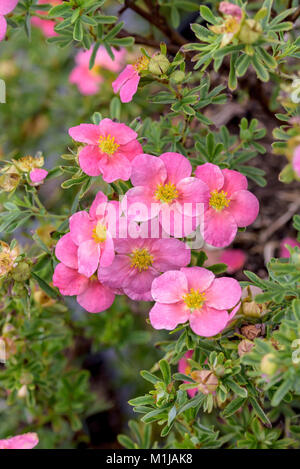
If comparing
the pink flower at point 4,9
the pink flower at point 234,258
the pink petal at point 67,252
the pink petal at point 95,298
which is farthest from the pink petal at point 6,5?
the pink flower at point 234,258

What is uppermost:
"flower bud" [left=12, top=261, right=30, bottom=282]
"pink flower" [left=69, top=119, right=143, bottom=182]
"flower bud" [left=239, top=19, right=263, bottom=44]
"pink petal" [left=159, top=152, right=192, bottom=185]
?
"flower bud" [left=239, top=19, right=263, bottom=44]

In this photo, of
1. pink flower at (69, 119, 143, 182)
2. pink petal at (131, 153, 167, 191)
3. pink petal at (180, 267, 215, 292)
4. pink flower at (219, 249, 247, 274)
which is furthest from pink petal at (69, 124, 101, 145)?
pink flower at (219, 249, 247, 274)

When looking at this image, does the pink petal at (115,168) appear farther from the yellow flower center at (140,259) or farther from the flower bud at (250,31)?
the flower bud at (250,31)

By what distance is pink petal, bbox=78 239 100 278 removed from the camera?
95 centimetres

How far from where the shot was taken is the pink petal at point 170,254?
0.95 m

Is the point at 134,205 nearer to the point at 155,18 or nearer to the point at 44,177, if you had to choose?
the point at 44,177

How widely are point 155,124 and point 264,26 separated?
0.42m

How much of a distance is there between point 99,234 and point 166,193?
0.15 meters

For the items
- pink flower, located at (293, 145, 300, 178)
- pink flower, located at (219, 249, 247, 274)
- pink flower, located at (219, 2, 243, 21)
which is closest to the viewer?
pink flower, located at (293, 145, 300, 178)

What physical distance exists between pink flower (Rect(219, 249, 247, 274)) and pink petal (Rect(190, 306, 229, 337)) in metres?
0.89

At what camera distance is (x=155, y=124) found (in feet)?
4.20

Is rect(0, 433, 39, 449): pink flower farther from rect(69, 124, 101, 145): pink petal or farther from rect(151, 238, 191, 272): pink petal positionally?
rect(69, 124, 101, 145): pink petal

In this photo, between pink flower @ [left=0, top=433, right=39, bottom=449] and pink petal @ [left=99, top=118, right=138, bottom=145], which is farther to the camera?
pink flower @ [left=0, top=433, right=39, bottom=449]
